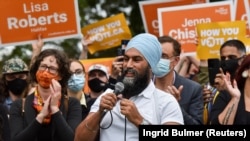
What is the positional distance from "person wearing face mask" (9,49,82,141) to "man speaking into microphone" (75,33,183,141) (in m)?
1.07

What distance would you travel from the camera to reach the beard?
712 cm

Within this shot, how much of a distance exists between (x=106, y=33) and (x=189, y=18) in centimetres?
141

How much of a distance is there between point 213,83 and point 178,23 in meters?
3.08

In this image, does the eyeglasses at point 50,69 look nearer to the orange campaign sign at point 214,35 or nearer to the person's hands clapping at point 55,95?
the person's hands clapping at point 55,95

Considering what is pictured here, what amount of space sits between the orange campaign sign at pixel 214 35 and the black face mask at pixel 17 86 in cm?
219

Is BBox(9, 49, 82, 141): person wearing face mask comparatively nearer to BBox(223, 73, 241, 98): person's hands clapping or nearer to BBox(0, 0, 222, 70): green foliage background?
BBox(223, 73, 241, 98): person's hands clapping

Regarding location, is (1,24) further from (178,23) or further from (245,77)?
(245,77)

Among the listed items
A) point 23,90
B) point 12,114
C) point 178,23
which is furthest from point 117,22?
point 12,114

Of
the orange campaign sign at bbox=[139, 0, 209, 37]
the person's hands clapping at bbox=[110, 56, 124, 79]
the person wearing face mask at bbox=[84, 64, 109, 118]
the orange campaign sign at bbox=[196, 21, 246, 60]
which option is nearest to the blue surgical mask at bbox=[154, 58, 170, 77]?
the person's hands clapping at bbox=[110, 56, 124, 79]

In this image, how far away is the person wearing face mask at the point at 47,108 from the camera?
8305 millimetres

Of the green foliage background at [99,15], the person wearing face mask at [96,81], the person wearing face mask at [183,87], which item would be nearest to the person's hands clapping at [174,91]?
the person wearing face mask at [183,87]

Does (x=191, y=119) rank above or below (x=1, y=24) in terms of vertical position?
below

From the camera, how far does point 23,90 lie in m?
10.6

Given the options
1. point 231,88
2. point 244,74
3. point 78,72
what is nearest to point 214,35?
point 78,72
